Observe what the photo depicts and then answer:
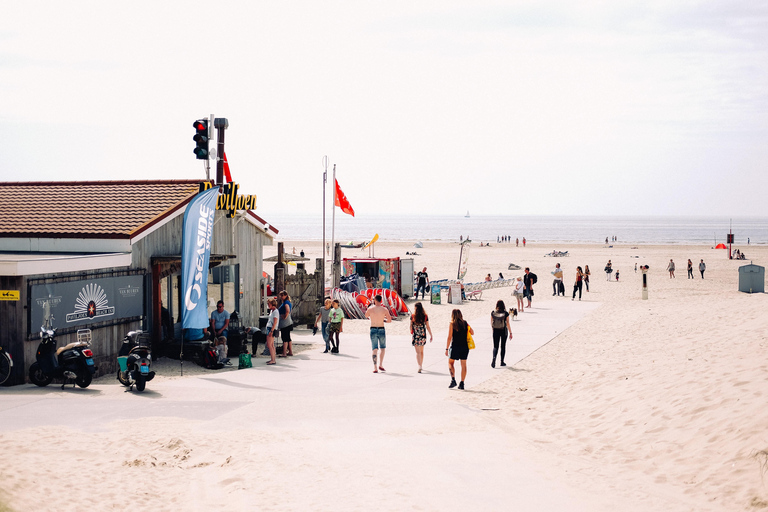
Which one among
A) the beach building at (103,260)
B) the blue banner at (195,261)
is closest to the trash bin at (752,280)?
the beach building at (103,260)

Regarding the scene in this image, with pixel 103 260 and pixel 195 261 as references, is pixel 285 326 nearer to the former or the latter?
pixel 195 261

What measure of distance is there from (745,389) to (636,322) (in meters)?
11.7

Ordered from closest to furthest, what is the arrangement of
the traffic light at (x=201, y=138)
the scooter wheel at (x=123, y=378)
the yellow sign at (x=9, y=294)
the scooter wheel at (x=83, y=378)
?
the yellow sign at (x=9, y=294)
the scooter wheel at (x=83, y=378)
the scooter wheel at (x=123, y=378)
the traffic light at (x=201, y=138)

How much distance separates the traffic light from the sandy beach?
4638 mm

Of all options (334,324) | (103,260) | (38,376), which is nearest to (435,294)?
(334,324)

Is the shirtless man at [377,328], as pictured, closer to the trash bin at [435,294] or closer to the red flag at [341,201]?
the red flag at [341,201]

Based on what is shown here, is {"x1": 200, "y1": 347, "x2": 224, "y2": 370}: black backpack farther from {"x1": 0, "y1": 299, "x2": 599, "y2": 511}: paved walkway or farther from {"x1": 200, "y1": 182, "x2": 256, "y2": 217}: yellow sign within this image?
{"x1": 200, "y1": 182, "x2": 256, "y2": 217}: yellow sign

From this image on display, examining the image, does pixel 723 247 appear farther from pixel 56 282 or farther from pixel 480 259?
pixel 56 282

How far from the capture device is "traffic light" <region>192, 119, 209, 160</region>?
1437 cm

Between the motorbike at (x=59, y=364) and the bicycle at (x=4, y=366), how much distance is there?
33cm

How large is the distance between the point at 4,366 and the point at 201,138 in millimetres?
5980

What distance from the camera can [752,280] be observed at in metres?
30.1

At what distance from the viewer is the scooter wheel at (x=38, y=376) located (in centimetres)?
1141

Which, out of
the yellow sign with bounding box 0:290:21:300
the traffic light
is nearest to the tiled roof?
the traffic light
